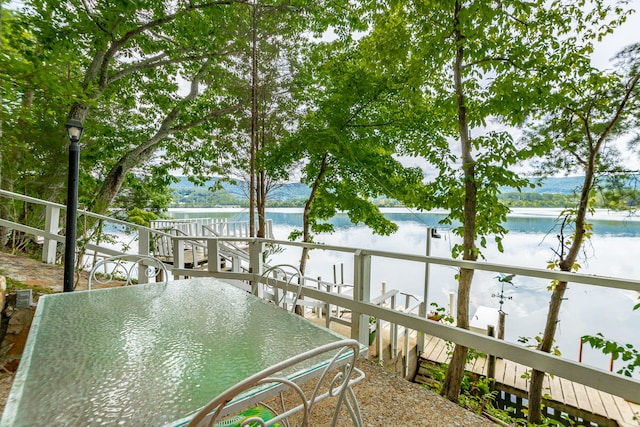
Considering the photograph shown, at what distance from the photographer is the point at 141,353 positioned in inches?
42.4

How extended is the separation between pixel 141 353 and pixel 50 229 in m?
5.17

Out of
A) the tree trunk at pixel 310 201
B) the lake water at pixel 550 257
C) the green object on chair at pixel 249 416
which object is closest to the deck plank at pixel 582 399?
the lake water at pixel 550 257

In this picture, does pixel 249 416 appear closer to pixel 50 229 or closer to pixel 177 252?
pixel 177 252

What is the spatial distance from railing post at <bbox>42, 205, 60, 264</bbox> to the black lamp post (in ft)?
7.09

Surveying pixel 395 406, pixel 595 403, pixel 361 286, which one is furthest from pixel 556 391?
pixel 361 286

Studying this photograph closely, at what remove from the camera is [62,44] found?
452 centimetres

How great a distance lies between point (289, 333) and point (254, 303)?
476mm

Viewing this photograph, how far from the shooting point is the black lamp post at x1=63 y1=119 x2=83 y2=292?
2.99 m

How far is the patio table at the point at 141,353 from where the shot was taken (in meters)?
0.78

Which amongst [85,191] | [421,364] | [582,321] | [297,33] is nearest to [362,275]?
[421,364]

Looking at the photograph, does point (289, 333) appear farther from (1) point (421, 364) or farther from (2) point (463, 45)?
(1) point (421, 364)

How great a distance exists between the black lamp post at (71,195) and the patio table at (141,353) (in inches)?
67.5

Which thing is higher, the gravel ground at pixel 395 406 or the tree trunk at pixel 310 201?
the tree trunk at pixel 310 201

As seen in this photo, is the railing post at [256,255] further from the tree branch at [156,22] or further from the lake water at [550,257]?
the tree branch at [156,22]
